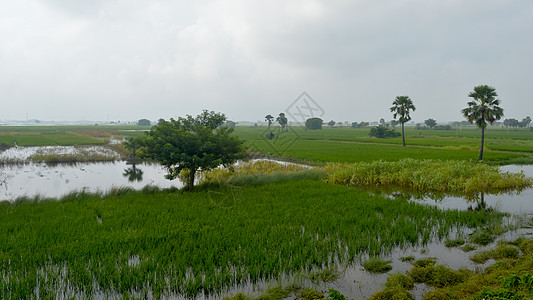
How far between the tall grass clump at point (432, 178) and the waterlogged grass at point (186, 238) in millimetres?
4992

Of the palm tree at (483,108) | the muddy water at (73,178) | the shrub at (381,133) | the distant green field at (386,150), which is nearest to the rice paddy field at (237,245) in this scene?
the muddy water at (73,178)

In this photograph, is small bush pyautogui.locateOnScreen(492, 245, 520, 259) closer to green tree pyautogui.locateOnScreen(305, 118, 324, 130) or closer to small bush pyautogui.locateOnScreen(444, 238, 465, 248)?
small bush pyautogui.locateOnScreen(444, 238, 465, 248)

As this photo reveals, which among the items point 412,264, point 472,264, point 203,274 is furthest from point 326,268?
point 472,264

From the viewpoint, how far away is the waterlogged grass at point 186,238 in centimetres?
555

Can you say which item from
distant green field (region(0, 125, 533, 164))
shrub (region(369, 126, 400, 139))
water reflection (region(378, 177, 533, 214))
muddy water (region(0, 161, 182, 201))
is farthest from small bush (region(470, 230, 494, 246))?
shrub (region(369, 126, 400, 139))

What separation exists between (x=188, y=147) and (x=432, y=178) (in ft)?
44.5

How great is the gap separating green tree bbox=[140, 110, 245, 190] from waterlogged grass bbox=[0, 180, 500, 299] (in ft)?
6.57

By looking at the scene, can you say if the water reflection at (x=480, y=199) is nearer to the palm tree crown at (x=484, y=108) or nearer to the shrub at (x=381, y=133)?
the palm tree crown at (x=484, y=108)

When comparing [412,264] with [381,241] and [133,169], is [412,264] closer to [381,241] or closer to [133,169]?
[381,241]

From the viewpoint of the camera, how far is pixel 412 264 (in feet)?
21.4

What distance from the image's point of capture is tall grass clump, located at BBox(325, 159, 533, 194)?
596 inches

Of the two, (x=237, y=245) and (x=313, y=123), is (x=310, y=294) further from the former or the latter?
(x=313, y=123)

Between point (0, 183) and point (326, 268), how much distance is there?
21050 millimetres

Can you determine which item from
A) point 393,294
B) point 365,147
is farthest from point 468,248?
point 365,147
